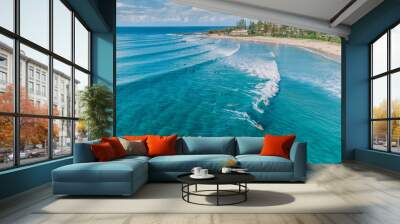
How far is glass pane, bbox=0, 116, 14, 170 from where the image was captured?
4.97 meters

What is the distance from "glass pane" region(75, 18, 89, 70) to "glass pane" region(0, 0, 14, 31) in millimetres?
2785

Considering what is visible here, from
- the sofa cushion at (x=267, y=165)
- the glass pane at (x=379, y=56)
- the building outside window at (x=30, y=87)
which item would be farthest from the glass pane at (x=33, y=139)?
the glass pane at (x=379, y=56)

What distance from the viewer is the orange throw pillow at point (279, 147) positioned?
6656 mm

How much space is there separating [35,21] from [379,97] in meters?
7.74

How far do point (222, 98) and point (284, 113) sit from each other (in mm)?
2157

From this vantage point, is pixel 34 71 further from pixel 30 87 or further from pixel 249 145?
pixel 249 145

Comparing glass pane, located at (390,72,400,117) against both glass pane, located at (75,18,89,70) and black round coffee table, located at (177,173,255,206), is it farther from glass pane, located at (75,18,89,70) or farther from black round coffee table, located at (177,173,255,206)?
glass pane, located at (75,18,89,70)

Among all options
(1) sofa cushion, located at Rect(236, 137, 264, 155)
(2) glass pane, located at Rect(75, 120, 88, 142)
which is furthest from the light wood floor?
(2) glass pane, located at Rect(75, 120, 88, 142)

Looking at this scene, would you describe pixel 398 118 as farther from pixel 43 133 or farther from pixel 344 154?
pixel 43 133

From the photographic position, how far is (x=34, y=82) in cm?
597

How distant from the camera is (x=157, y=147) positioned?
23.0 feet

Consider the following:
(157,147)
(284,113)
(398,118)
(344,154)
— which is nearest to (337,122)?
(284,113)

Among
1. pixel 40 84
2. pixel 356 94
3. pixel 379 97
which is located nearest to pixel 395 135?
pixel 379 97

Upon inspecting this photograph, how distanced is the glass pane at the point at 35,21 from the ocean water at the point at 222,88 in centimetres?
664
